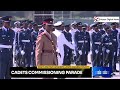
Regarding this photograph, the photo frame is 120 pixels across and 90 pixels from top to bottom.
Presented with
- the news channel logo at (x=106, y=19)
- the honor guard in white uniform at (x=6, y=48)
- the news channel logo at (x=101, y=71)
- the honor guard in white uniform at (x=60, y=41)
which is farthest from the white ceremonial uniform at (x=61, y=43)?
the honor guard in white uniform at (x=6, y=48)

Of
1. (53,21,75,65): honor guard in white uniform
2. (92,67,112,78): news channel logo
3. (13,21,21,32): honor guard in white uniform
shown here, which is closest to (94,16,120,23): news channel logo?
(53,21,75,65): honor guard in white uniform

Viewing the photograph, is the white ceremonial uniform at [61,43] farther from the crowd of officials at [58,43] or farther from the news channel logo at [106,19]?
the news channel logo at [106,19]

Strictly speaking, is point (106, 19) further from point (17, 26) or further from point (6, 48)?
point (6, 48)

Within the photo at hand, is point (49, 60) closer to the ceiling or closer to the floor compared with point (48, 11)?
closer to the floor

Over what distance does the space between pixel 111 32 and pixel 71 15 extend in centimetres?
95

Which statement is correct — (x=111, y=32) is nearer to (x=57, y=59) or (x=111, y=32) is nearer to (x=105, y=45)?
(x=105, y=45)

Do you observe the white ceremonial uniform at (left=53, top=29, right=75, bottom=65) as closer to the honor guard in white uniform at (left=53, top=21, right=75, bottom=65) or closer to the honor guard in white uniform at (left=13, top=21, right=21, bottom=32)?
the honor guard in white uniform at (left=53, top=21, right=75, bottom=65)

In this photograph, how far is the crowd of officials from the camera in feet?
40.0

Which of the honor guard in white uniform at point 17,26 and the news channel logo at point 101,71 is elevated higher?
the honor guard in white uniform at point 17,26

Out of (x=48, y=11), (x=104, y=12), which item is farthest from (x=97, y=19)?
(x=48, y=11)

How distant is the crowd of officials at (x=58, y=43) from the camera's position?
1218cm

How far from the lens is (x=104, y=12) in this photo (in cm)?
1238

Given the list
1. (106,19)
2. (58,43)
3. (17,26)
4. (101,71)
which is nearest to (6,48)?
(17,26)

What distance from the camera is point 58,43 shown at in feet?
40.8
